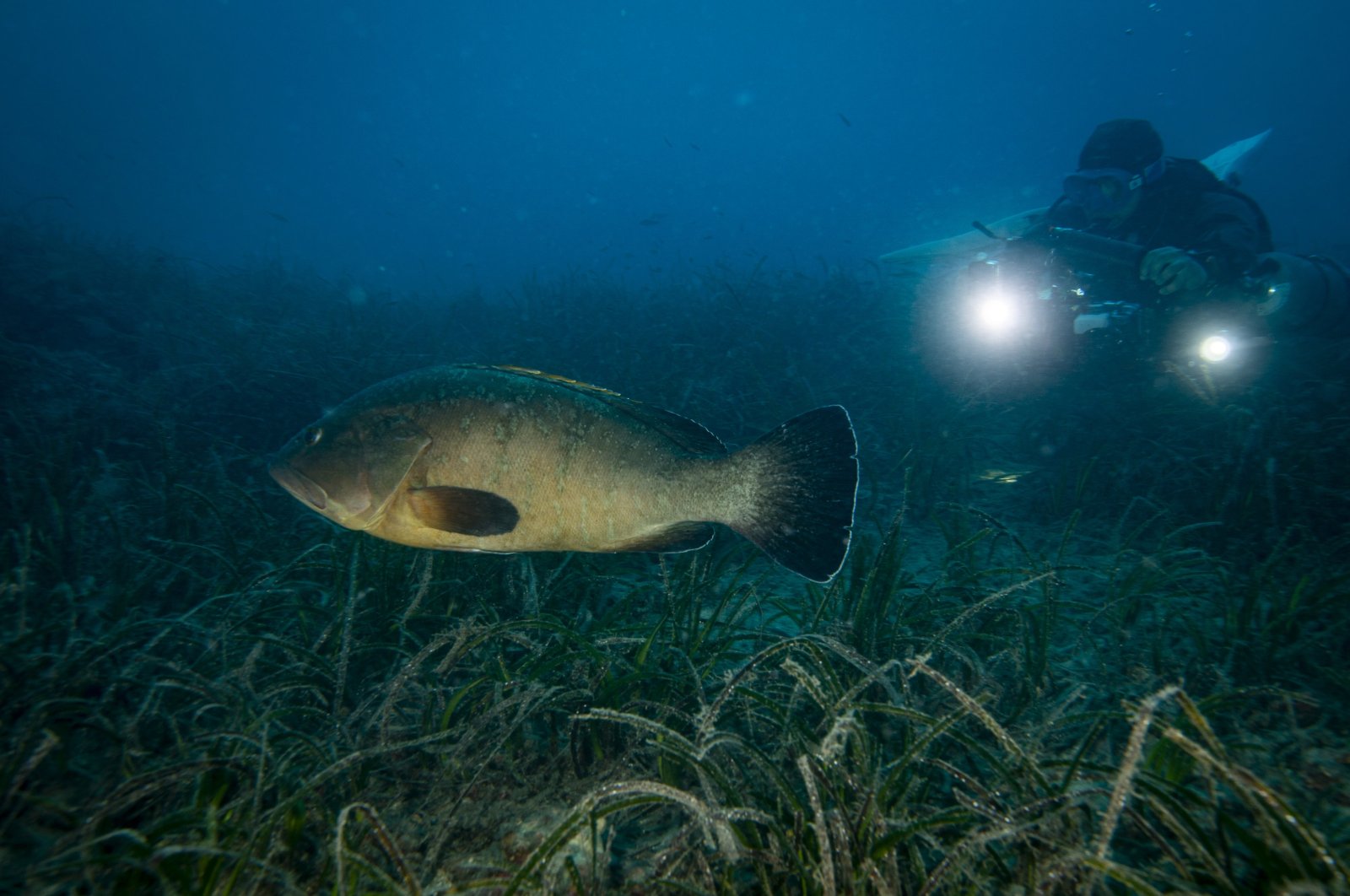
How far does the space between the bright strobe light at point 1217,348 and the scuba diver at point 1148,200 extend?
1.20 meters

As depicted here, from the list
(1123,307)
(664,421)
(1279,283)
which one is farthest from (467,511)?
(1279,283)

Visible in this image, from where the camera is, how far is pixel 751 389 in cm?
652

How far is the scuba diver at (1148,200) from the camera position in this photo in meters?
6.05

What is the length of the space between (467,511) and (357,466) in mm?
574

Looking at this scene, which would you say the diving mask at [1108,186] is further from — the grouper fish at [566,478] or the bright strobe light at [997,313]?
the grouper fish at [566,478]

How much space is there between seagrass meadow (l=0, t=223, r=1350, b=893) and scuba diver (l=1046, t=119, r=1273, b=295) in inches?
67.2

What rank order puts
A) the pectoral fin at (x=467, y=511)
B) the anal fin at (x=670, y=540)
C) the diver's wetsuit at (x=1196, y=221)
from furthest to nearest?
1. the diver's wetsuit at (x=1196, y=221)
2. the anal fin at (x=670, y=540)
3. the pectoral fin at (x=467, y=511)

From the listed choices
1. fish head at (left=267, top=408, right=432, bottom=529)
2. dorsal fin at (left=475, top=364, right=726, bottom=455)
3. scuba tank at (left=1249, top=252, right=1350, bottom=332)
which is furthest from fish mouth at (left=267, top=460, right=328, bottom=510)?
scuba tank at (left=1249, top=252, right=1350, bottom=332)

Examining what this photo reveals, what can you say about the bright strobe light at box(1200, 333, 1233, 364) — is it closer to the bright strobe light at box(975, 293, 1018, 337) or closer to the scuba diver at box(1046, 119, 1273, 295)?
the scuba diver at box(1046, 119, 1273, 295)

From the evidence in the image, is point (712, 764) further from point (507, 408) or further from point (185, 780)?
point (185, 780)

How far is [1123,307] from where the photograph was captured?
573 cm

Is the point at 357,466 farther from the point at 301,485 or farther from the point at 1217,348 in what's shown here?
the point at 1217,348

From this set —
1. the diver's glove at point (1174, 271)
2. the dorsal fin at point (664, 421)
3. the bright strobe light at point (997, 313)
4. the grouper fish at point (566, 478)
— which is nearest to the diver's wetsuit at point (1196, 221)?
the diver's glove at point (1174, 271)

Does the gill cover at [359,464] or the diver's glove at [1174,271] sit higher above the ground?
the diver's glove at [1174,271]
